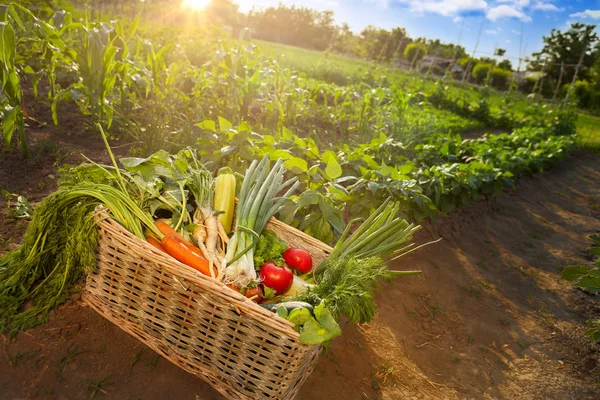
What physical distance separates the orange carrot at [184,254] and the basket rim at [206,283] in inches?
6.9

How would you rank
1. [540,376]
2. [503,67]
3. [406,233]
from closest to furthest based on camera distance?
[406,233]
[540,376]
[503,67]

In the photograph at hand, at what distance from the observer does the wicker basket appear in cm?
162

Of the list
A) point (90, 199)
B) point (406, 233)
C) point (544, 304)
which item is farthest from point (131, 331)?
point (544, 304)

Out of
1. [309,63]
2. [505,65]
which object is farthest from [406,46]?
[309,63]

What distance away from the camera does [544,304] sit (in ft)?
11.7

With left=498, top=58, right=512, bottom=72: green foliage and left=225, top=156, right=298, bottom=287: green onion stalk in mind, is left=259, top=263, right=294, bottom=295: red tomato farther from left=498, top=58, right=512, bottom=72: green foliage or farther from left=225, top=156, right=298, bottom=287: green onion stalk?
left=498, top=58, right=512, bottom=72: green foliage

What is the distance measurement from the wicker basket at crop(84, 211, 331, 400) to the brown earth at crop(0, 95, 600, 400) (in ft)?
0.56

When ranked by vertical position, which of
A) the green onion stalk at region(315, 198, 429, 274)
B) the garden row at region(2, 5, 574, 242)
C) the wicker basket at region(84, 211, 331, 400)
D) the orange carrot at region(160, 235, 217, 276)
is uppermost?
the garden row at region(2, 5, 574, 242)

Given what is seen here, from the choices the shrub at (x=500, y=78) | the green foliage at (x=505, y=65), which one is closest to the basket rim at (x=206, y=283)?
the shrub at (x=500, y=78)

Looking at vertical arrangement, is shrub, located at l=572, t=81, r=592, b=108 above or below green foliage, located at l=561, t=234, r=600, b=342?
above

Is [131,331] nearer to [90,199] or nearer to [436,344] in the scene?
[90,199]

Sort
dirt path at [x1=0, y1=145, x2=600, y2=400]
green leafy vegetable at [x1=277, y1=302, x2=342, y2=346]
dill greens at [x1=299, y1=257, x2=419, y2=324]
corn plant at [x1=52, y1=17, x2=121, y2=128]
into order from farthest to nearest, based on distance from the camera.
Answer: corn plant at [x1=52, y1=17, x2=121, y2=128] < dirt path at [x1=0, y1=145, x2=600, y2=400] < dill greens at [x1=299, y1=257, x2=419, y2=324] < green leafy vegetable at [x1=277, y1=302, x2=342, y2=346]

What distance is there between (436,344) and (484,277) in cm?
123

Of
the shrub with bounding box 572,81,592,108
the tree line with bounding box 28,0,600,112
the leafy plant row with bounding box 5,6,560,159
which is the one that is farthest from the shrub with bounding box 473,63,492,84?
the leafy plant row with bounding box 5,6,560,159
